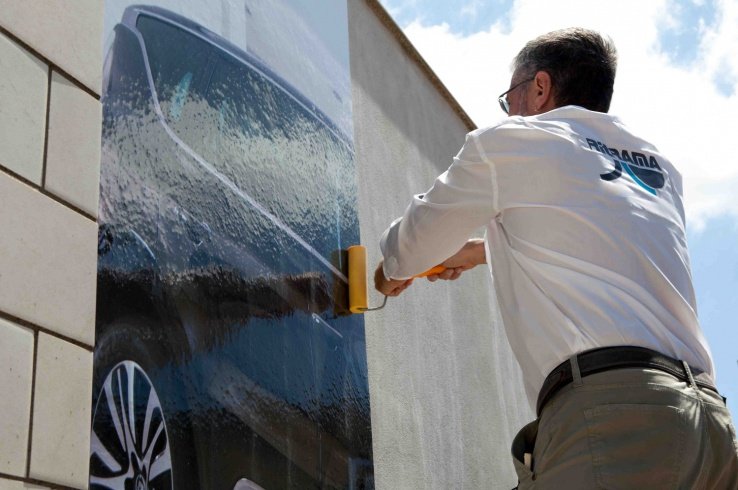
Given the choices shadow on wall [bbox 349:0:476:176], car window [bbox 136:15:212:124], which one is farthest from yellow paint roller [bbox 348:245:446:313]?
car window [bbox 136:15:212:124]

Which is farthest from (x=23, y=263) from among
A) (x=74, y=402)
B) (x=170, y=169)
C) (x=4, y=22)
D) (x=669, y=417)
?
(x=669, y=417)

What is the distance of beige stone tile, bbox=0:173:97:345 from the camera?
1.63 metres

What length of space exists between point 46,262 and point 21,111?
27 cm

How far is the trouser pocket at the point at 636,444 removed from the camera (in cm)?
212

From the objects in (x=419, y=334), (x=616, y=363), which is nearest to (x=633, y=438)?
(x=616, y=363)

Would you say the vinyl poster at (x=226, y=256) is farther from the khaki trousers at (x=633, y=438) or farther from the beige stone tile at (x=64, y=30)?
the khaki trousers at (x=633, y=438)

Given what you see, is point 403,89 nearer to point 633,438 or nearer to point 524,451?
point 524,451

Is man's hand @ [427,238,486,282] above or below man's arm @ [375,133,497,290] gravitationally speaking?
above

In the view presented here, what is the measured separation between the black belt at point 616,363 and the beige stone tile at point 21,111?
4.06 feet

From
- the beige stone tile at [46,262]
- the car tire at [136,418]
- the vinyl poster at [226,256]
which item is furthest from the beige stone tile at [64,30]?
the car tire at [136,418]

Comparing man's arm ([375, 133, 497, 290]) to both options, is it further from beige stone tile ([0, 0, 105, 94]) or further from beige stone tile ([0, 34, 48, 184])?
beige stone tile ([0, 34, 48, 184])

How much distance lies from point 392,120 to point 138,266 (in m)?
2.15

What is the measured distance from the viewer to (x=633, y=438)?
2162 millimetres

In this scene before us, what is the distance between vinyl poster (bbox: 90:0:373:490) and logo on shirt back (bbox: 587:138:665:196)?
97 cm
